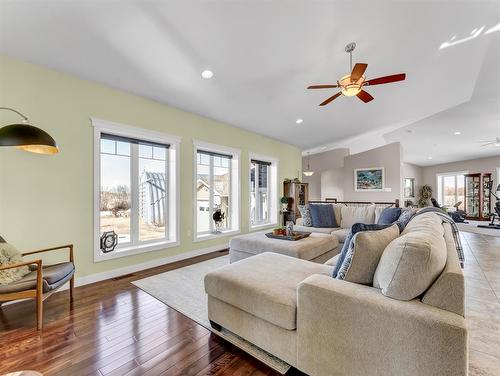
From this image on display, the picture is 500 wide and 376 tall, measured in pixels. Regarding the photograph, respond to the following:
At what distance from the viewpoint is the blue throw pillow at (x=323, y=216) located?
16.3 ft

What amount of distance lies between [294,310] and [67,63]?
380cm

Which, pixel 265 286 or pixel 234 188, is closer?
pixel 265 286

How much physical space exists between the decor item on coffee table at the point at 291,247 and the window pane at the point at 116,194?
1840mm

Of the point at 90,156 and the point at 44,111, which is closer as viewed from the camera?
the point at 44,111

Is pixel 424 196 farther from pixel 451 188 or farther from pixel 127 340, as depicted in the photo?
pixel 127 340

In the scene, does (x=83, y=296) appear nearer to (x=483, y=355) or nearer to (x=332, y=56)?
(x=483, y=355)

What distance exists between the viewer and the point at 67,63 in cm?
291

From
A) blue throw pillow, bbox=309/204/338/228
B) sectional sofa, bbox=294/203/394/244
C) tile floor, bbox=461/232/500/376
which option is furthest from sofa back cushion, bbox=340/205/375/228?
tile floor, bbox=461/232/500/376

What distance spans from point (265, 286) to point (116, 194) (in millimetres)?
3041

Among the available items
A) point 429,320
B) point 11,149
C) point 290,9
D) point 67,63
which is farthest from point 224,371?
point 67,63

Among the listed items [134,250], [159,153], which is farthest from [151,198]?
[134,250]

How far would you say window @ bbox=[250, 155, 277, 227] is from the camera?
254 inches

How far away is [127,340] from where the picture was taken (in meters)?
1.99

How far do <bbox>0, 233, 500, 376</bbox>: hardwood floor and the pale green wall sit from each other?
797 mm
